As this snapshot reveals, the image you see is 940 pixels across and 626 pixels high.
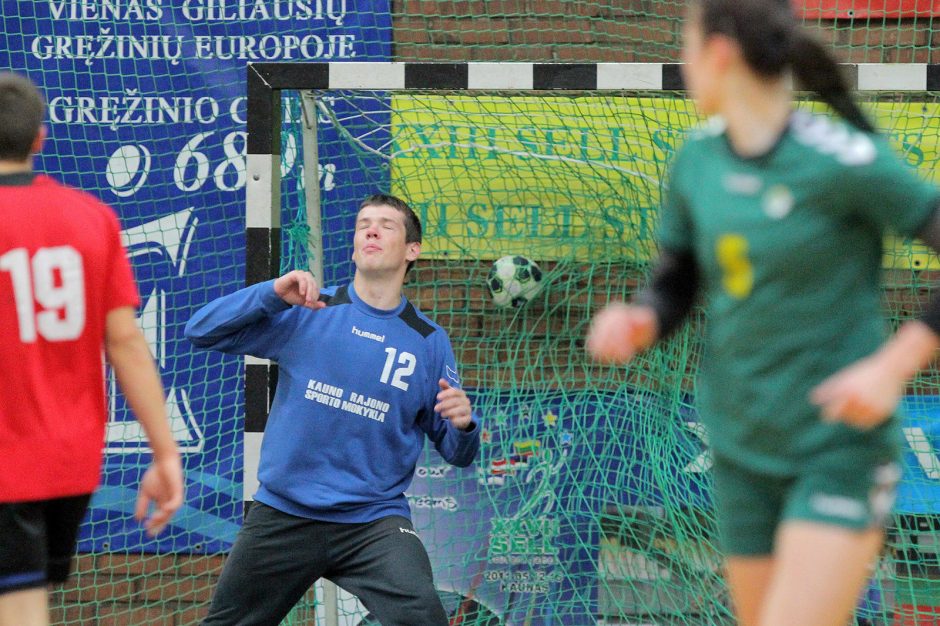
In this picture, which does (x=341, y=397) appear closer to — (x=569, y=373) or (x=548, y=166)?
(x=569, y=373)

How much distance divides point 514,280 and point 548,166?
446mm

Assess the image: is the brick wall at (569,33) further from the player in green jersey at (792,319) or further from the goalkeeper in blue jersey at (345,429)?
the player in green jersey at (792,319)

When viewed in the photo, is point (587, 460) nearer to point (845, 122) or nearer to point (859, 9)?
point (859, 9)

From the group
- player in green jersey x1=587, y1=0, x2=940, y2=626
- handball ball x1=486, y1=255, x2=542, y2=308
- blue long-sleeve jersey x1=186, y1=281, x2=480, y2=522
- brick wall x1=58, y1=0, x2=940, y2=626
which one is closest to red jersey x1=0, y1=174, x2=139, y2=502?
player in green jersey x1=587, y1=0, x2=940, y2=626

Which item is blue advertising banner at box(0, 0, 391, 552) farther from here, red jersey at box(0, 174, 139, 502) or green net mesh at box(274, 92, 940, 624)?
red jersey at box(0, 174, 139, 502)

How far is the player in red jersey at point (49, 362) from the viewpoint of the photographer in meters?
2.26

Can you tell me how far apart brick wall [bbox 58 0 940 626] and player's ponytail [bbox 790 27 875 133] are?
7.40 ft

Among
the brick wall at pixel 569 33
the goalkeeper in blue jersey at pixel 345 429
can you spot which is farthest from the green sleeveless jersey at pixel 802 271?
the brick wall at pixel 569 33

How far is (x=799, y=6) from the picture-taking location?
177 inches

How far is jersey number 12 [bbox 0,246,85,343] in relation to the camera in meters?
2.27

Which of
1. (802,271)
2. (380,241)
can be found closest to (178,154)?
(380,241)

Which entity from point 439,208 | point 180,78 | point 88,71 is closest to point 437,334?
point 439,208

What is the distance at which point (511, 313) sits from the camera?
→ 4512 mm

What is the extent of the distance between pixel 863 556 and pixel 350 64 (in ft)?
8.39
